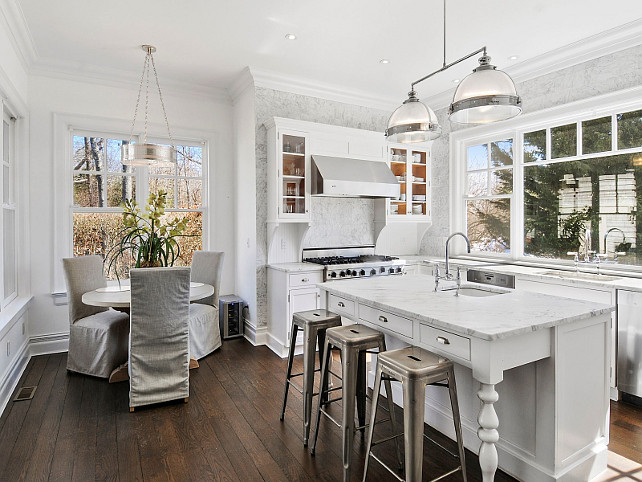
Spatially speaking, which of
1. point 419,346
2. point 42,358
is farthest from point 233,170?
point 419,346

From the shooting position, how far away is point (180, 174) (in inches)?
191

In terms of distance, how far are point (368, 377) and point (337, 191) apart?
6.43 feet

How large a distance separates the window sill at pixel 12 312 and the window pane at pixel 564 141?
→ 17.2 ft

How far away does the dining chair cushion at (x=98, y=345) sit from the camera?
350cm

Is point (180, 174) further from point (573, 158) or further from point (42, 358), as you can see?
point (573, 158)

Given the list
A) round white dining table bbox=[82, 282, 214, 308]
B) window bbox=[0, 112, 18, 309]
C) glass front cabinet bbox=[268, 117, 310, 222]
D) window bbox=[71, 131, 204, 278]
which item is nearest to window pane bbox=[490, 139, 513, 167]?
glass front cabinet bbox=[268, 117, 310, 222]

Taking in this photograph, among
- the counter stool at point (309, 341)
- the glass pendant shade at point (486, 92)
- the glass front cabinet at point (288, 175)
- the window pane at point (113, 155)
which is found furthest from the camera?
the window pane at point (113, 155)

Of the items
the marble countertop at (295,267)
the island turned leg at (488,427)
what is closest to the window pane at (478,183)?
the marble countertop at (295,267)

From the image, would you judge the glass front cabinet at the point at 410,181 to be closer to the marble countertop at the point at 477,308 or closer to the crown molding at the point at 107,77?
the crown molding at the point at 107,77

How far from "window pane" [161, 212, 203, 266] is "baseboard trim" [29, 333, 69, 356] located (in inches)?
55.1

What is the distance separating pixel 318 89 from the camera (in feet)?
15.5

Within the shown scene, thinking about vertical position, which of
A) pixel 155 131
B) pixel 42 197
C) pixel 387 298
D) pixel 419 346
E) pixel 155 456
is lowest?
pixel 155 456

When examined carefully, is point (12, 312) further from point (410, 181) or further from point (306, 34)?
point (410, 181)

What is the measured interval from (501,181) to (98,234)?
185 inches
